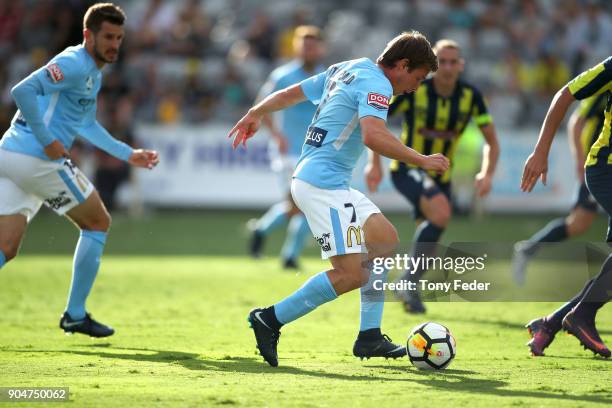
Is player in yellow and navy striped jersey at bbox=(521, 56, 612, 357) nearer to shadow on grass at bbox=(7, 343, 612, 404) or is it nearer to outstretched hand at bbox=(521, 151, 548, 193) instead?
outstretched hand at bbox=(521, 151, 548, 193)

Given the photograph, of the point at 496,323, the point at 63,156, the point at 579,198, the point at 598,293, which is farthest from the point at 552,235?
the point at 63,156

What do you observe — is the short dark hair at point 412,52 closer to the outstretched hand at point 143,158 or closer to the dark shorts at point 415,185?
the outstretched hand at point 143,158

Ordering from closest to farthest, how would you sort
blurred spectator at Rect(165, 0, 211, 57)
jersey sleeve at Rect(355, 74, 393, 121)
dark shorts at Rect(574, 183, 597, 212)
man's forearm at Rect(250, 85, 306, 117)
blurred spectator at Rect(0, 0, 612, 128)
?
jersey sleeve at Rect(355, 74, 393, 121) → man's forearm at Rect(250, 85, 306, 117) → dark shorts at Rect(574, 183, 597, 212) → blurred spectator at Rect(0, 0, 612, 128) → blurred spectator at Rect(165, 0, 211, 57)

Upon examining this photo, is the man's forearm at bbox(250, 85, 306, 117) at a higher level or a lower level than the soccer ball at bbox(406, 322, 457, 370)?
higher

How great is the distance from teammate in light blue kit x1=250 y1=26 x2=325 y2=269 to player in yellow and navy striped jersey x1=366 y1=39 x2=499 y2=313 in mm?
3156

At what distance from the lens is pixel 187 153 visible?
64.5 ft

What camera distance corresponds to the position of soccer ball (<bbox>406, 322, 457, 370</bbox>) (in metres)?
6.28

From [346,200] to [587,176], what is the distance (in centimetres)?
164

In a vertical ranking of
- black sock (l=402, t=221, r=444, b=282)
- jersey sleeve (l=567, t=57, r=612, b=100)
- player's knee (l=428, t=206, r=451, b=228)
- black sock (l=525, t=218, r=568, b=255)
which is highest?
jersey sleeve (l=567, t=57, r=612, b=100)

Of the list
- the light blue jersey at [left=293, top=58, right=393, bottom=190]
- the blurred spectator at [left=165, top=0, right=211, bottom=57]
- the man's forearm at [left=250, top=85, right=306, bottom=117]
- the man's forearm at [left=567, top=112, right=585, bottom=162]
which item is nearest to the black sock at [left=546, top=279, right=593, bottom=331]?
the light blue jersey at [left=293, top=58, right=393, bottom=190]

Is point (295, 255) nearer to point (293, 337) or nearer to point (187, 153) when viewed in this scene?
point (293, 337)

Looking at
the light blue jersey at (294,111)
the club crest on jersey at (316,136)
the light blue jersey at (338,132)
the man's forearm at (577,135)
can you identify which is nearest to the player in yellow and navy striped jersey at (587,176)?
the light blue jersey at (338,132)

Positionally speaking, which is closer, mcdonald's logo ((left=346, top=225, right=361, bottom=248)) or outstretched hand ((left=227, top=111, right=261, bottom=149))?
mcdonald's logo ((left=346, top=225, right=361, bottom=248))

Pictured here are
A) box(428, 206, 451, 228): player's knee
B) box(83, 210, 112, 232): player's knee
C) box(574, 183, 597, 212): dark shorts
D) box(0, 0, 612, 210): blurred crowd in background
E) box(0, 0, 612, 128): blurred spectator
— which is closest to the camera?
box(83, 210, 112, 232): player's knee
